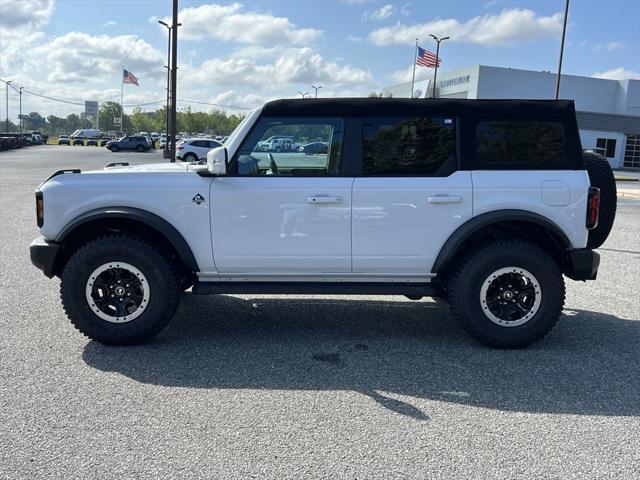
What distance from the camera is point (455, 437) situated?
10.3 feet

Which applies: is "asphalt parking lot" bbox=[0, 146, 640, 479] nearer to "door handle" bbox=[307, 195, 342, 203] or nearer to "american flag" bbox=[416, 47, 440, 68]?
"door handle" bbox=[307, 195, 342, 203]

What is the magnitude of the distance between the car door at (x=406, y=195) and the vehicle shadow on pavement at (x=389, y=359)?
725 millimetres

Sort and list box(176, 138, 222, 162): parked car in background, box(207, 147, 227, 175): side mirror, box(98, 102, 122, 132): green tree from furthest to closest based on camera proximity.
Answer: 1. box(98, 102, 122, 132): green tree
2. box(176, 138, 222, 162): parked car in background
3. box(207, 147, 227, 175): side mirror

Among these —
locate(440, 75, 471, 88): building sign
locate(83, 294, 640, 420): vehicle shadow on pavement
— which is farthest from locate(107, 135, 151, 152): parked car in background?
locate(83, 294, 640, 420): vehicle shadow on pavement

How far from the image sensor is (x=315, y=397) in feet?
11.9

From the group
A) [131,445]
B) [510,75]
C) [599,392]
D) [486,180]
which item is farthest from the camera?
[510,75]

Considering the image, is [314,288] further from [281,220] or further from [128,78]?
[128,78]

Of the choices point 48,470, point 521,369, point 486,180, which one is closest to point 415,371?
point 521,369

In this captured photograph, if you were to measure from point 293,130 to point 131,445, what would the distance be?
2612mm

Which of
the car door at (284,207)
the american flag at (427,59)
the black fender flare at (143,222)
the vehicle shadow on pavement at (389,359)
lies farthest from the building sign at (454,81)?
the black fender flare at (143,222)

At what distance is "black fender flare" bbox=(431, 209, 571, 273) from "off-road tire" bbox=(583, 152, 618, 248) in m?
0.63

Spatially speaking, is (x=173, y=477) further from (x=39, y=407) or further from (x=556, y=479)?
(x=556, y=479)

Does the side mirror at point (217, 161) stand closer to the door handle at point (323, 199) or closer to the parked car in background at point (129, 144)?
the door handle at point (323, 199)

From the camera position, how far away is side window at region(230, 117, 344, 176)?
4.42 meters
